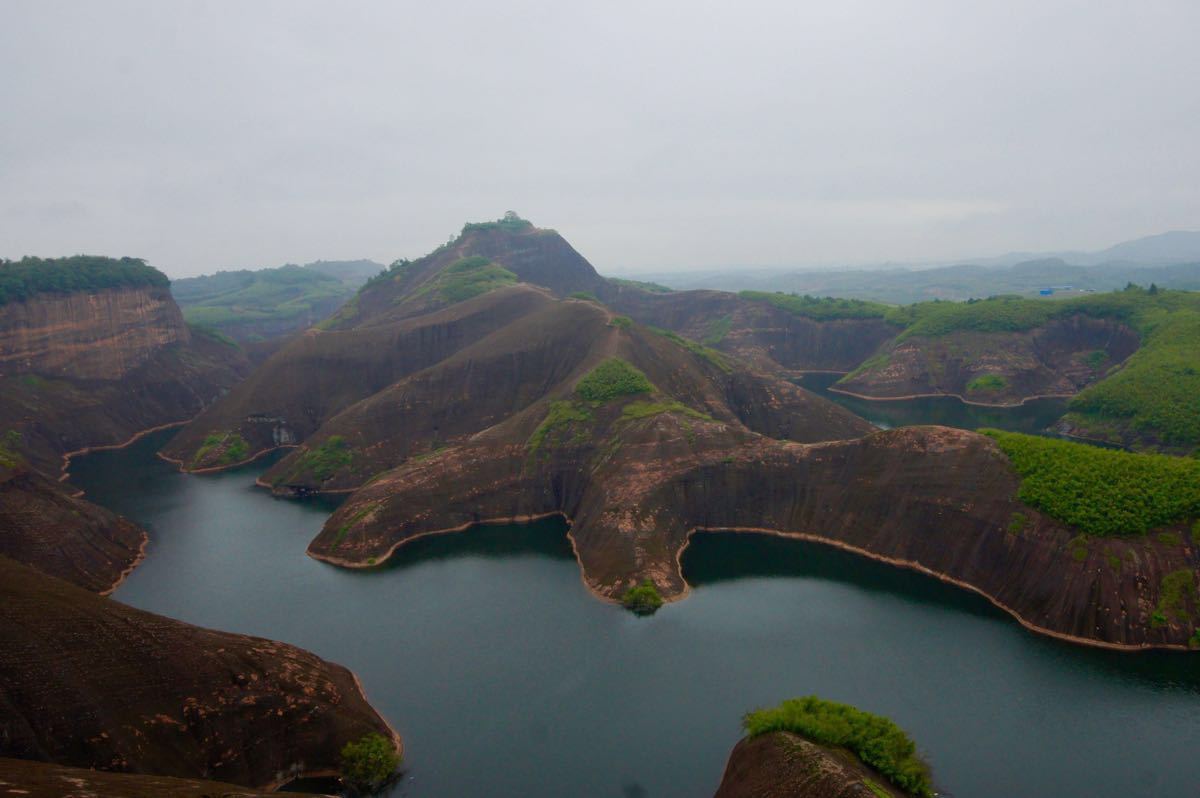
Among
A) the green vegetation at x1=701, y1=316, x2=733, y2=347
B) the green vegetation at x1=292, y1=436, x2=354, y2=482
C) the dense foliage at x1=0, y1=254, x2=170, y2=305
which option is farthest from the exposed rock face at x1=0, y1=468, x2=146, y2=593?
the green vegetation at x1=701, y1=316, x2=733, y2=347

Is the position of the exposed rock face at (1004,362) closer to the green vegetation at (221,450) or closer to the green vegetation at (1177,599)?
the green vegetation at (1177,599)

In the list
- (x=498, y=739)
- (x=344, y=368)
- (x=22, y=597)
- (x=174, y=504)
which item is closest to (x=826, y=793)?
(x=498, y=739)

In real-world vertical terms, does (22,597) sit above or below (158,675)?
above

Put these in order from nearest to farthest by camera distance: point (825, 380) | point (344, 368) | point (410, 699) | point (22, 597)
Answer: point (22, 597)
point (410, 699)
point (344, 368)
point (825, 380)

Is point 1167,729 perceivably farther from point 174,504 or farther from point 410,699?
point 174,504

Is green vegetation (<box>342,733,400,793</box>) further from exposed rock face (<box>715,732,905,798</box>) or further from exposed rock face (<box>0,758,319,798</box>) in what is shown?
exposed rock face (<box>715,732,905,798</box>)

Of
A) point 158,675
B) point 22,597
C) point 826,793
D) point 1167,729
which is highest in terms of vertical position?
point 22,597
